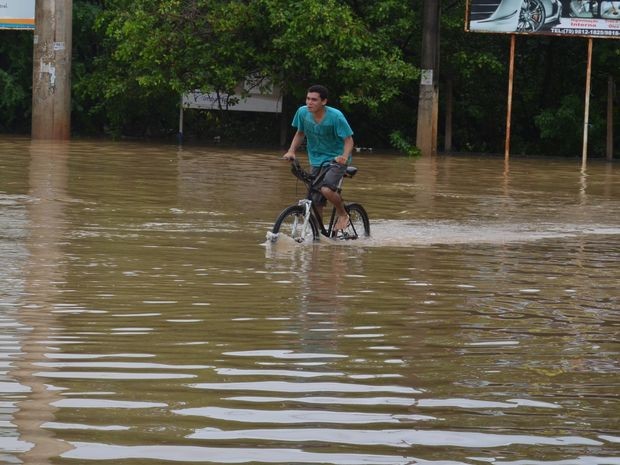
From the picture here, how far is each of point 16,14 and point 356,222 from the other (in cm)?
2214

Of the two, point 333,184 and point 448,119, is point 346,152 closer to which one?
point 333,184

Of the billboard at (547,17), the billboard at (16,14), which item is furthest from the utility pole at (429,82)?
the billboard at (16,14)

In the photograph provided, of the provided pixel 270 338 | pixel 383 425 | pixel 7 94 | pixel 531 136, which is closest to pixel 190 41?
pixel 7 94

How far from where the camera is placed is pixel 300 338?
743 cm

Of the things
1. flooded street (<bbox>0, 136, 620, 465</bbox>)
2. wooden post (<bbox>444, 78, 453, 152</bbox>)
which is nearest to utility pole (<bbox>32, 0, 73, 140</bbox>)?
wooden post (<bbox>444, 78, 453, 152</bbox>)

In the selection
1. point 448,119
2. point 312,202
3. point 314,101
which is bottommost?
point 312,202

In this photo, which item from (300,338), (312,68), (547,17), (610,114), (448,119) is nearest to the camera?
(300,338)

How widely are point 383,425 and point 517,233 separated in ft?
32.2

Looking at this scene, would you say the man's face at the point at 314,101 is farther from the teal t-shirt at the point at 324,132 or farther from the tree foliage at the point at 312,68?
the tree foliage at the point at 312,68

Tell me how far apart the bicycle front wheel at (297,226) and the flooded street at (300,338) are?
151 mm

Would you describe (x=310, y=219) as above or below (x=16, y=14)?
below

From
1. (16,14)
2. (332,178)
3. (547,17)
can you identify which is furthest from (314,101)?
(16,14)

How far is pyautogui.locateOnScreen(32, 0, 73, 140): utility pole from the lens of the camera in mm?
33094

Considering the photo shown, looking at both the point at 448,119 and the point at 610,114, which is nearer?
the point at 610,114
